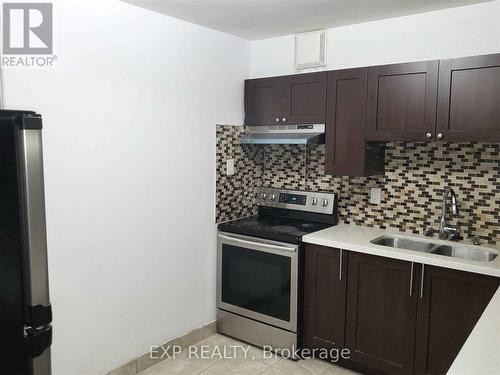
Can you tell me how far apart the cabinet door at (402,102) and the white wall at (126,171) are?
1.15 metres

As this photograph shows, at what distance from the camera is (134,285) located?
2.89 m

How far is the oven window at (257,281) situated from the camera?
3119 mm

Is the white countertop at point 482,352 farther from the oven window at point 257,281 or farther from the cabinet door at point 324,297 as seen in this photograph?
the oven window at point 257,281

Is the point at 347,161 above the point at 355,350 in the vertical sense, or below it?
above

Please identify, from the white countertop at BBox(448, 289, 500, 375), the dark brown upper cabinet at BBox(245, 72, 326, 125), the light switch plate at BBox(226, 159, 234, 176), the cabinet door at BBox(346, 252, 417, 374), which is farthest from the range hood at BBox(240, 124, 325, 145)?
the white countertop at BBox(448, 289, 500, 375)

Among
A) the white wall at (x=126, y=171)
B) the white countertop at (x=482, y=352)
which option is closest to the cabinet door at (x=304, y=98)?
the white wall at (x=126, y=171)

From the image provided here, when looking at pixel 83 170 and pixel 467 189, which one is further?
pixel 467 189

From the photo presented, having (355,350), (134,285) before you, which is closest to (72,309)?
(134,285)

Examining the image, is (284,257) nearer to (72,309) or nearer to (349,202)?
(349,202)

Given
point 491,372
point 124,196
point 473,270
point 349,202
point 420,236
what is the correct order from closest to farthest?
point 491,372, point 473,270, point 124,196, point 420,236, point 349,202

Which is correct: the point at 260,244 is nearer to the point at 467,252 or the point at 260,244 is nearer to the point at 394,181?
the point at 394,181

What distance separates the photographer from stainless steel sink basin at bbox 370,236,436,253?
293 centimetres

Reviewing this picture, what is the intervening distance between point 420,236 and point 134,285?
195 centimetres

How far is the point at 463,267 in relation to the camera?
Answer: 2.40m
